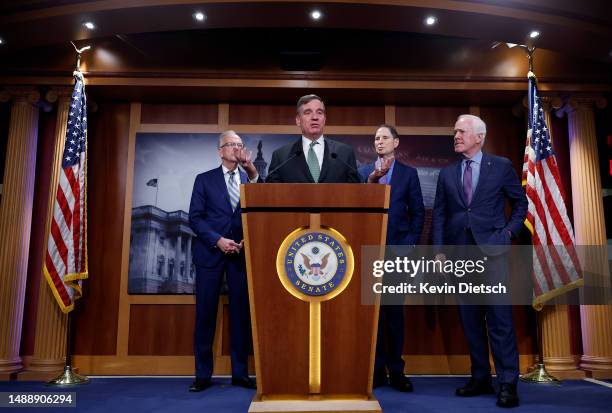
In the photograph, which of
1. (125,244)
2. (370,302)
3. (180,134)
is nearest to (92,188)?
(125,244)

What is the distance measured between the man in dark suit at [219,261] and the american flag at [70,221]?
987 millimetres

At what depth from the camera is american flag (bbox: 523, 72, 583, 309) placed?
3.75 m

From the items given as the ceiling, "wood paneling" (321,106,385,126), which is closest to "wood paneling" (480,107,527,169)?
the ceiling

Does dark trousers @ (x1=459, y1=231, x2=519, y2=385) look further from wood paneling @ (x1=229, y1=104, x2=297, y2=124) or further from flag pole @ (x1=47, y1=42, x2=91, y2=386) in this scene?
flag pole @ (x1=47, y1=42, x2=91, y2=386)

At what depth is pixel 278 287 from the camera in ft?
6.87

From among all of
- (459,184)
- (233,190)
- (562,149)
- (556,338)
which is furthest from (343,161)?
(562,149)

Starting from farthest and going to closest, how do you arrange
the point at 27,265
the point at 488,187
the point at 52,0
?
the point at 27,265
the point at 52,0
the point at 488,187

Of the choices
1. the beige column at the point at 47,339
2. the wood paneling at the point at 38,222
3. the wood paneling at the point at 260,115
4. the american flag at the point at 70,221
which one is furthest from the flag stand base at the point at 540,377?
the wood paneling at the point at 38,222

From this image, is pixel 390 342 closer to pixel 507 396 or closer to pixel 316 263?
pixel 507 396

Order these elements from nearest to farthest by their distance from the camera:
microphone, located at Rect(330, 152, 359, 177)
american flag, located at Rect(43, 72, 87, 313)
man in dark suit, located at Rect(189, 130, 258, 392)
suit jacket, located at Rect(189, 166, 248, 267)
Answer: microphone, located at Rect(330, 152, 359, 177) < man in dark suit, located at Rect(189, 130, 258, 392) < suit jacket, located at Rect(189, 166, 248, 267) < american flag, located at Rect(43, 72, 87, 313)

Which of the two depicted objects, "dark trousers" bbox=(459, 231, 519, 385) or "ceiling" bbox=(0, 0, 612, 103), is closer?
"dark trousers" bbox=(459, 231, 519, 385)

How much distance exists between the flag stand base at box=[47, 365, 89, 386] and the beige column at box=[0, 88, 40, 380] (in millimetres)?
484

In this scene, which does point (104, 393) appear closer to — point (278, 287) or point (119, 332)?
point (119, 332)

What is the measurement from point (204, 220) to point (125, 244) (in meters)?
1.05
